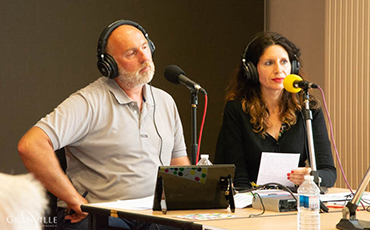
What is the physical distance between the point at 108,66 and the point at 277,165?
886mm

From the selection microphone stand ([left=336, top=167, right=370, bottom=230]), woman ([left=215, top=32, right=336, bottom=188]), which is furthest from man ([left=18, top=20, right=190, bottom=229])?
microphone stand ([left=336, top=167, right=370, bottom=230])

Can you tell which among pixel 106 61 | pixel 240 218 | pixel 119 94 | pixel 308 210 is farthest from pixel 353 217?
pixel 106 61

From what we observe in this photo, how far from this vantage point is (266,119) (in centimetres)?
262

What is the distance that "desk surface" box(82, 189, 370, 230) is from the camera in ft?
4.59

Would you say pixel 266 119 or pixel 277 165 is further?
pixel 266 119

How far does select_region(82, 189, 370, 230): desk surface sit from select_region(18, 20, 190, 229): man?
40cm

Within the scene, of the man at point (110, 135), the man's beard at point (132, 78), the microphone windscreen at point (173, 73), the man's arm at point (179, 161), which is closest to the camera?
the microphone windscreen at point (173, 73)

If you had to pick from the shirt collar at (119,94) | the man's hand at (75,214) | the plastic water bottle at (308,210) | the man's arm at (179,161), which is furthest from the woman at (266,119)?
the plastic water bottle at (308,210)

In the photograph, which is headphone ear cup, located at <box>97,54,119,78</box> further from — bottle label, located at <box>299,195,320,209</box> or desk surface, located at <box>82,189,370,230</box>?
bottle label, located at <box>299,195,320,209</box>

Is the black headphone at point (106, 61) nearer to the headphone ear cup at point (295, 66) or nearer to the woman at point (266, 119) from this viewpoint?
the woman at point (266, 119)

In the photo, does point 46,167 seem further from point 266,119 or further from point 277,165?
point 266,119

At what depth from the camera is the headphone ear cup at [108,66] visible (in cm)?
232

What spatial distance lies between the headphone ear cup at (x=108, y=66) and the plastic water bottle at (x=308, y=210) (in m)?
1.18

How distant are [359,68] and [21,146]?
2.58 metres
